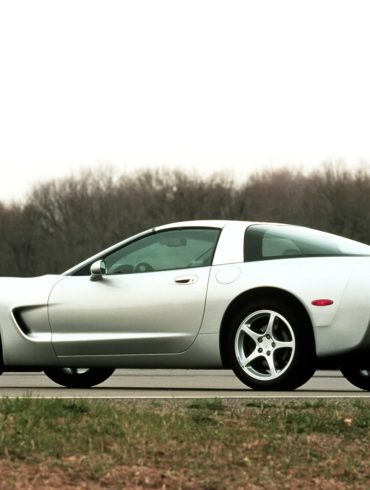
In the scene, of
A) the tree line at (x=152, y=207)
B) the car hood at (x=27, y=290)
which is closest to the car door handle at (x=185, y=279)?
the car hood at (x=27, y=290)

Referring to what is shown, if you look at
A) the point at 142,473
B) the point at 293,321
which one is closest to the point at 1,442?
the point at 142,473

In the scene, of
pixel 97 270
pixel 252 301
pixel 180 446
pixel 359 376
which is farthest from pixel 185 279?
pixel 180 446

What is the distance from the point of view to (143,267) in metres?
12.0

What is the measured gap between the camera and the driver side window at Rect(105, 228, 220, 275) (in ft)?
38.5

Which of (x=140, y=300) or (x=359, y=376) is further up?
(x=140, y=300)

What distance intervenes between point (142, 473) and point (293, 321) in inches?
176

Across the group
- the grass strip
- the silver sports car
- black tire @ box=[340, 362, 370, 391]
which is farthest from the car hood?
the grass strip

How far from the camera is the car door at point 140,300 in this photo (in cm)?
1152

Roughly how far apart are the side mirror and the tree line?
90.3 metres

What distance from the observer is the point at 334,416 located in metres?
8.53

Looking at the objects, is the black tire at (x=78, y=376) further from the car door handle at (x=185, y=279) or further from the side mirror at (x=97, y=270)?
the car door handle at (x=185, y=279)

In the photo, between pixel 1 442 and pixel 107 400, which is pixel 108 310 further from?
pixel 1 442

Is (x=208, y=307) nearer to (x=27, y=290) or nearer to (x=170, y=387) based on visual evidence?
(x=170, y=387)

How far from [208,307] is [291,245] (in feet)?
3.04
